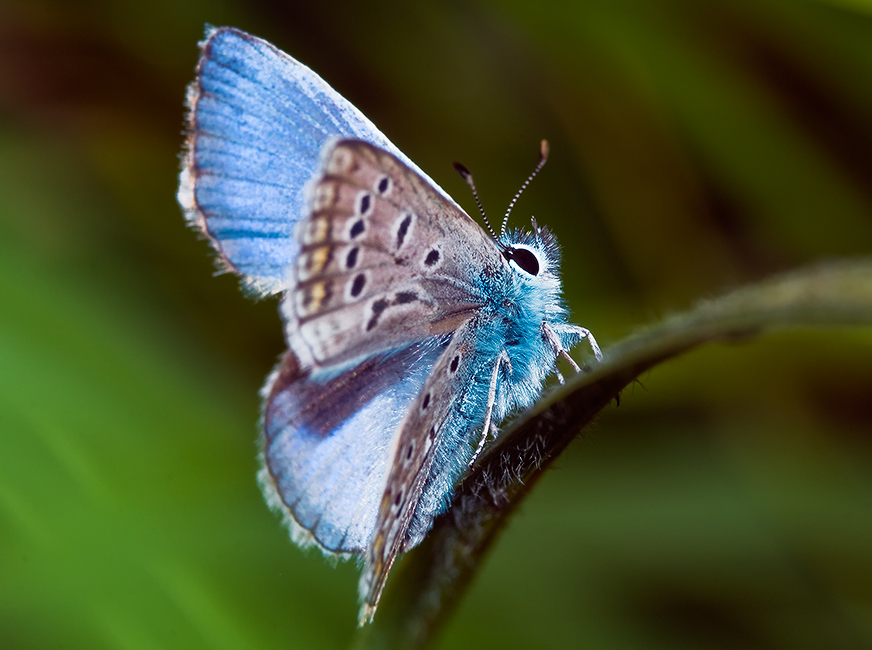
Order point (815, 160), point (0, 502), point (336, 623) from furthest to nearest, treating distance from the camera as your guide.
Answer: point (815, 160) → point (336, 623) → point (0, 502)

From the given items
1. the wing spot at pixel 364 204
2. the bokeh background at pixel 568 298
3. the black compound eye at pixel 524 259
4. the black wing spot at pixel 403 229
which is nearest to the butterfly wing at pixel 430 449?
the black compound eye at pixel 524 259

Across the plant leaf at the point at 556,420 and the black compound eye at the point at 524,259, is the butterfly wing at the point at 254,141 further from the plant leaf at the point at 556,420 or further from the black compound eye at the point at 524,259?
the plant leaf at the point at 556,420

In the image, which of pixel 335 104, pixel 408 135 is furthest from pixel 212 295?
pixel 335 104

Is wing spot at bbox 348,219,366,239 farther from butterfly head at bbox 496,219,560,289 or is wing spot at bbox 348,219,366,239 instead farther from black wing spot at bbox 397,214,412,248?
butterfly head at bbox 496,219,560,289

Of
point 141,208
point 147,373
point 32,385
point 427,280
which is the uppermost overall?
point 141,208

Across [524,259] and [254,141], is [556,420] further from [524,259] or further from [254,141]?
[254,141]

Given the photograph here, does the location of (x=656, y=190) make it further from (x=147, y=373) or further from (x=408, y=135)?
(x=147, y=373)
